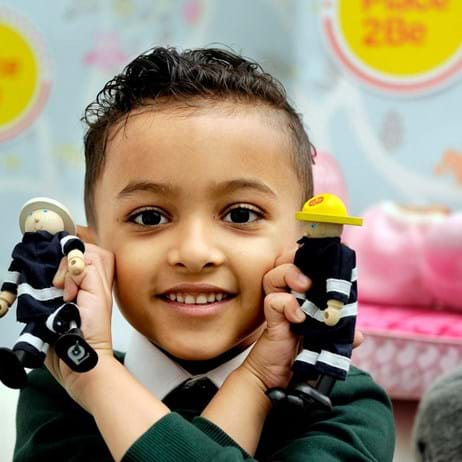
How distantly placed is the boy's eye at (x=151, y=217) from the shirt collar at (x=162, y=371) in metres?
0.13

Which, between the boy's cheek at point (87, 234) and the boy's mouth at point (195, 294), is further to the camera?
the boy's cheek at point (87, 234)

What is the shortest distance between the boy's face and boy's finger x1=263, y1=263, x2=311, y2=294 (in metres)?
0.01

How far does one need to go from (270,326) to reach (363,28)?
73.3 inches

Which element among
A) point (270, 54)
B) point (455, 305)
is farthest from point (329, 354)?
point (270, 54)

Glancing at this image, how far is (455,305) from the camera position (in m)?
2.10

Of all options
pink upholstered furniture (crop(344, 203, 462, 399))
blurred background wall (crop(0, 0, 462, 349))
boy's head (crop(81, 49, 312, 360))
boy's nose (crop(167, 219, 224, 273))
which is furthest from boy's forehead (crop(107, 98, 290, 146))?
blurred background wall (crop(0, 0, 462, 349))

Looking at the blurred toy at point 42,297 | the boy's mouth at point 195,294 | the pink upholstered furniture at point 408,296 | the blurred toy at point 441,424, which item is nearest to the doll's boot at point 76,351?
the blurred toy at point 42,297

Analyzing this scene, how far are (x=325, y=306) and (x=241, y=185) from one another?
14 centimetres

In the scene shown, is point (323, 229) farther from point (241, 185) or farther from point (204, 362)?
point (204, 362)

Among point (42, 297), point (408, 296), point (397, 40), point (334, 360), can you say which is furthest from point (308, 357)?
point (397, 40)

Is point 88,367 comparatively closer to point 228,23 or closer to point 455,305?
point 455,305

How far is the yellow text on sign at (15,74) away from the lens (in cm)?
261

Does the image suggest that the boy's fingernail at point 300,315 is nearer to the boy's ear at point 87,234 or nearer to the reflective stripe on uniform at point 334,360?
the reflective stripe on uniform at point 334,360

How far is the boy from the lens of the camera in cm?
74
